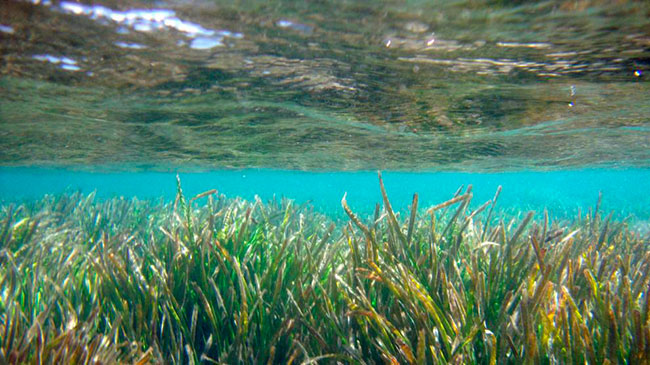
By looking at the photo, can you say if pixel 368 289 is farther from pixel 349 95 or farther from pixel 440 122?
pixel 440 122

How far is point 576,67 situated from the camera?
6621mm

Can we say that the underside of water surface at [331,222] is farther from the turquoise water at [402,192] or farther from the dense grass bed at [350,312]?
the turquoise water at [402,192]

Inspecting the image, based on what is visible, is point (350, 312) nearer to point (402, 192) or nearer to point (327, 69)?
point (327, 69)

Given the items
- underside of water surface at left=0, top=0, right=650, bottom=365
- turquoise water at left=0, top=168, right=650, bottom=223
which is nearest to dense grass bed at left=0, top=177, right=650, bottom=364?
underside of water surface at left=0, top=0, right=650, bottom=365

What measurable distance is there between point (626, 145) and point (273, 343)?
1937 cm

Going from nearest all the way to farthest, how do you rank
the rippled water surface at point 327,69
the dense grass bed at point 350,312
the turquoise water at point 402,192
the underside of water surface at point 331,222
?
the dense grass bed at point 350,312
the underside of water surface at point 331,222
the rippled water surface at point 327,69
the turquoise water at point 402,192

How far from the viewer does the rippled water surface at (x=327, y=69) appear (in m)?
4.92

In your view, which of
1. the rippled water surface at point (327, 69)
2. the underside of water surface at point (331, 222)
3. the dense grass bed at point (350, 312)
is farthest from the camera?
the rippled water surface at point (327, 69)

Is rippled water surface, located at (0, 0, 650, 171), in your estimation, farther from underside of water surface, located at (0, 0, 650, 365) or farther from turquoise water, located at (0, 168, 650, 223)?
turquoise water, located at (0, 168, 650, 223)

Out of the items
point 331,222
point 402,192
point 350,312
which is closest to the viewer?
point 350,312

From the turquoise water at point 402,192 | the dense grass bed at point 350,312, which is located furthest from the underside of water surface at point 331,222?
the turquoise water at point 402,192

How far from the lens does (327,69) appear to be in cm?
702

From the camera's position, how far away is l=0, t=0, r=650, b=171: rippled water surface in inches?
194

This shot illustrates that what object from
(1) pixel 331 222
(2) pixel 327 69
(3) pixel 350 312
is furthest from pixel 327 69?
(3) pixel 350 312
